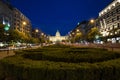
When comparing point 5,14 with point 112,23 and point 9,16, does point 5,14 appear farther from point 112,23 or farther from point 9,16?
point 112,23

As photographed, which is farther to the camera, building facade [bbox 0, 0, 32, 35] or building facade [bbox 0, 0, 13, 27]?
building facade [bbox 0, 0, 32, 35]

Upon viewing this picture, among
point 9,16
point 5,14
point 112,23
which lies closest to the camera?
point 5,14

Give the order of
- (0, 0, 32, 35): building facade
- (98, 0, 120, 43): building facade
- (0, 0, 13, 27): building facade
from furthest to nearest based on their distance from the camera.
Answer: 1. (0, 0, 32, 35): building facade
2. (0, 0, 13, 27): building facade
3. (98, 0, 120, 43): building facade

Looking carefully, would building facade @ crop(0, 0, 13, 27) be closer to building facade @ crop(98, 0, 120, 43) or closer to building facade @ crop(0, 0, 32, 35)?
building facade @ crop(0, 0, 32, 35)

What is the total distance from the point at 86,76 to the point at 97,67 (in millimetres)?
704

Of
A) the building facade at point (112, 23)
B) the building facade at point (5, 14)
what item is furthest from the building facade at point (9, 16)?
the building facade at point (112, 23)

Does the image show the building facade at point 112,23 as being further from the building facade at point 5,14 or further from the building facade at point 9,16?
the building facade at point 5,14

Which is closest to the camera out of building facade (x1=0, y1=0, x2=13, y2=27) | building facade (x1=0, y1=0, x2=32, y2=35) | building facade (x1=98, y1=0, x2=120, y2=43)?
building facade (x1=98, y1=0, x2=120, y2=43)

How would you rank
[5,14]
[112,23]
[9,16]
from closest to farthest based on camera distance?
[5,14] < [112,23] < [9,16]

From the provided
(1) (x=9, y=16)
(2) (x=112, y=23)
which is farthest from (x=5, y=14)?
(2) (x=112, y=23)

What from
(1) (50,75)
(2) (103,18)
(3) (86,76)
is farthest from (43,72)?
(2) (103,18)

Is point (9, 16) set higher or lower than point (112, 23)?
higher

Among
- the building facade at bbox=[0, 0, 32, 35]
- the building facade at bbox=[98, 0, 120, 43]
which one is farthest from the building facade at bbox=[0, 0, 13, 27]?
the building facade at bbox=[98, 0, 120, 43]

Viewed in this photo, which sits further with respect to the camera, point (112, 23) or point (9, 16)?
point (9, 16)
